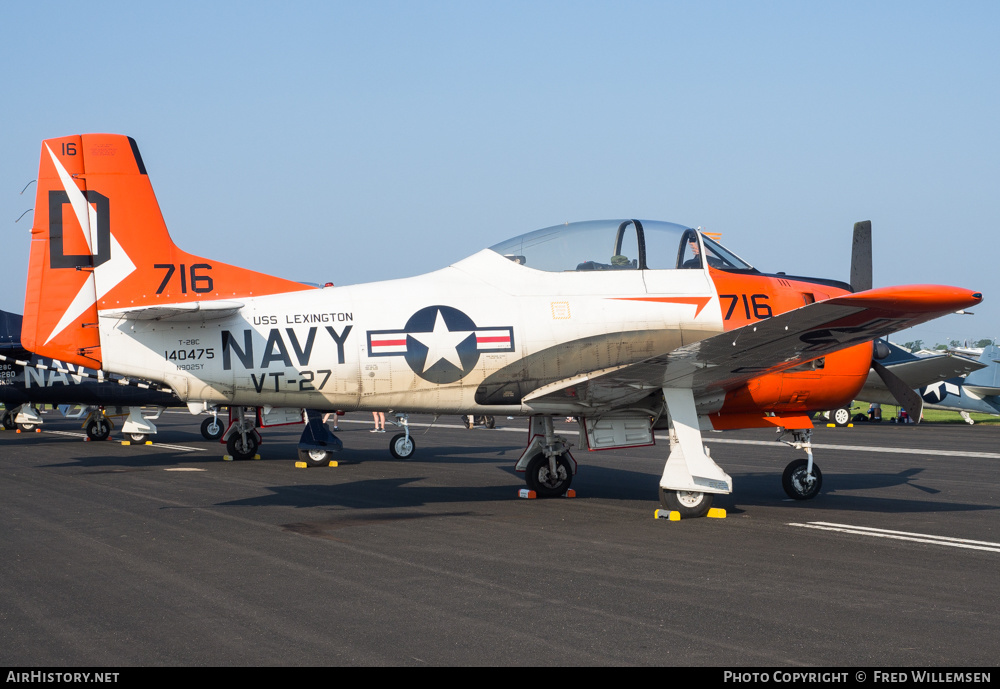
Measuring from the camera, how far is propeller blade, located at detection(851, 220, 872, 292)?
11586mm

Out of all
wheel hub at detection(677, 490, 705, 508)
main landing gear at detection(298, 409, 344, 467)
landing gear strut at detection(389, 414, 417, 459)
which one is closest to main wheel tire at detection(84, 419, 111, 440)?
main landing gear at detection(298, 409, 344, 467)

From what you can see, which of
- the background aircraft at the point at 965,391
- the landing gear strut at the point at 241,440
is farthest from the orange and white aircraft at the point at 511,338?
the background aircraft at the point at 965,391

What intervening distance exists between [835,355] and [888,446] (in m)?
13.1

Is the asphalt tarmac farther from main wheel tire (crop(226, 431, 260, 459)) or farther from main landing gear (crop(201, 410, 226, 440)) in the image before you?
main landing gear (crop(201, 410, 226, 440))

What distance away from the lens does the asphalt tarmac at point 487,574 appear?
16.8 feet

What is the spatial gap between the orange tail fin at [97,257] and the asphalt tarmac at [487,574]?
2.59 m

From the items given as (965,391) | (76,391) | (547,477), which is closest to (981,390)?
(965,391)

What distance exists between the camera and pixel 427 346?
10297 millimetres

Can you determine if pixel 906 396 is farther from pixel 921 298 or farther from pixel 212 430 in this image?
pixel 212 430

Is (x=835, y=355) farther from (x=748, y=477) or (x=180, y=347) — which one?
(x=180, y=347)
